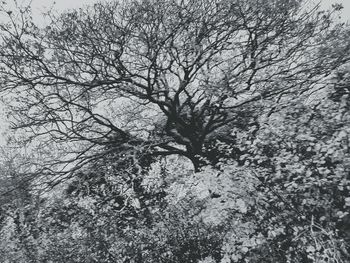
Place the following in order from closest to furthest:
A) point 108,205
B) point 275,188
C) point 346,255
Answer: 1. point 346,255
2. point 275,188
3. point 108,205

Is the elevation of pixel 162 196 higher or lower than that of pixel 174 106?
lower

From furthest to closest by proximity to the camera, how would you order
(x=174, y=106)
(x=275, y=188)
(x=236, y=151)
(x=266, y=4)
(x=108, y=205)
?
(x=174, y=106) → (x=266, y=4) → (x=108, y=205) → (x=236, y=151) → (x=275, y=188)

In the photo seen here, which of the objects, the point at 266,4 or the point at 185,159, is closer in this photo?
the point at 266,4

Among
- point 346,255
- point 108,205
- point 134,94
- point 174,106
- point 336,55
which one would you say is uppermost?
point 134,94

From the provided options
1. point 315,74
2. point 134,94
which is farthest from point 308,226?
point 134,94

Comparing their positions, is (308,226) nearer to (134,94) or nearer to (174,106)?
(174,106)

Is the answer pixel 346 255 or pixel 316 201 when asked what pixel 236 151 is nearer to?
pixel 316 201

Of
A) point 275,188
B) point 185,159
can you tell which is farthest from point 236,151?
point 185,159

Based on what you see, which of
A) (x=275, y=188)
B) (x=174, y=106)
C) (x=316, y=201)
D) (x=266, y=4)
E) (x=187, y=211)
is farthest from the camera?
(x=174, y=106)

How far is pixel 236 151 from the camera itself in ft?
17.3

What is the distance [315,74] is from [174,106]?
4.16m

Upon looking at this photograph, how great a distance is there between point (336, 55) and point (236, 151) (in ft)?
16.2

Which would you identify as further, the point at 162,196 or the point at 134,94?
the point at 134,94

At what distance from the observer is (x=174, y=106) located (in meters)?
9.13
